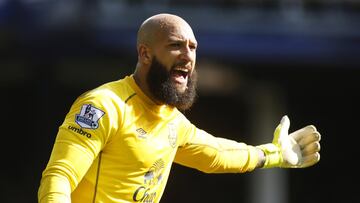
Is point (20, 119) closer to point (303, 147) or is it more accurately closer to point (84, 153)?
point (303, 147)

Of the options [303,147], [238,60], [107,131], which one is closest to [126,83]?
[107,131]

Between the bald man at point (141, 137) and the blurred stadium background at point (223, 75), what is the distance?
7.25 metres

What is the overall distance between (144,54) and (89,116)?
80 cm

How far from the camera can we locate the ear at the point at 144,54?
5.59 meters

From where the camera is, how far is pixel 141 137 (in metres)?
5.30

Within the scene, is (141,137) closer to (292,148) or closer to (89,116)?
(89,116)

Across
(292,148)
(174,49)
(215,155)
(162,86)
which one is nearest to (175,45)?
(174,49)

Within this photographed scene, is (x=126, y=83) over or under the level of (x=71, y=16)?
under

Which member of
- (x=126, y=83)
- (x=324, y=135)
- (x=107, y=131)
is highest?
(x=324, y=135)

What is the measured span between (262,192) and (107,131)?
34.8 feet

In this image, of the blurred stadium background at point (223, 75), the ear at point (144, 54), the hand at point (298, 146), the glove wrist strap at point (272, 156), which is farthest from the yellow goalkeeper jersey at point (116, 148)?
the blurred stadium background at point (223, 75)

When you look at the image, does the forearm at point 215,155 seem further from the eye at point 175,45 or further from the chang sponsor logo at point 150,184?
the eye at point 175,45

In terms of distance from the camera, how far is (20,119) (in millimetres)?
15828

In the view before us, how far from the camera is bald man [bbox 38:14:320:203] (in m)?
4.91
